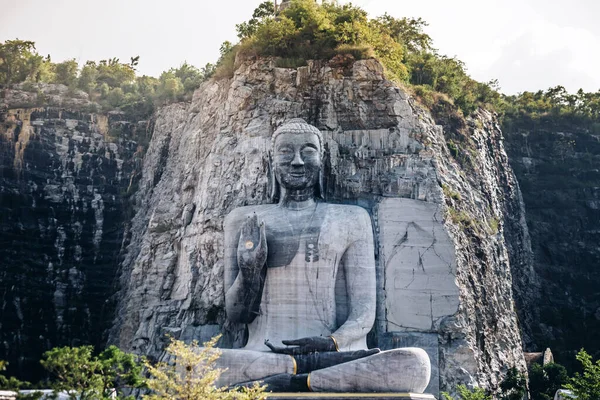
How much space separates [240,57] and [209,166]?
2573 mm

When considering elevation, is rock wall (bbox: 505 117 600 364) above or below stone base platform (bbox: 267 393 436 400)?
above

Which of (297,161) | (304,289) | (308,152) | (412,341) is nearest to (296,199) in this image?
(297,161)

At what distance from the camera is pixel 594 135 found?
30188mm

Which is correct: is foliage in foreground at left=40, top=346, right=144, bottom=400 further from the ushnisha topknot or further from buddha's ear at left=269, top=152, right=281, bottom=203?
the ushnisha topknot

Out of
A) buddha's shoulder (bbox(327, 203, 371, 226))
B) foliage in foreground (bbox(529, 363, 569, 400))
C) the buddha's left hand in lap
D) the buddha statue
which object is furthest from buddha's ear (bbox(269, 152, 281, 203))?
foliage in foreground (bbox(529, 363, 569, 400))

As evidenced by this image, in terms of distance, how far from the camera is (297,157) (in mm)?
17297

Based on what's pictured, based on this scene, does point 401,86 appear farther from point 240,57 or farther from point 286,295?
point 286,295

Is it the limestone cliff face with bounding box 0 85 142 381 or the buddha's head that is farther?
the limestone cliff face with bounding box 0 85 142 381

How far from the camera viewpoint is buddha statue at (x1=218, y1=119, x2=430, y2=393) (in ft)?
48.5

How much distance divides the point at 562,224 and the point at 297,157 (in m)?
13.5

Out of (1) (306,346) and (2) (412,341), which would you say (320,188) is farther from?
(1) (306,346)

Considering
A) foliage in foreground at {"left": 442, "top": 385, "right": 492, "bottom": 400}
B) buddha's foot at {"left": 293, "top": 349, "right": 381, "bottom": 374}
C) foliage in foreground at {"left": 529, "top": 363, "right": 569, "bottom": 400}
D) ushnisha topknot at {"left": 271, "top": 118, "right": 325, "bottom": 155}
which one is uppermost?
ushnisha topknot at {"left": 271, "top": 118, "right": 325, "bottom": 155}

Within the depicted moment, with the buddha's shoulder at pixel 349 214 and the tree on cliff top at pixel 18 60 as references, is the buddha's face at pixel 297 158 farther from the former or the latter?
the tree on cliff top at pixel 18 60

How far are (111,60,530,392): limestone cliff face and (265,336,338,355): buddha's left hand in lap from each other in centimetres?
195
